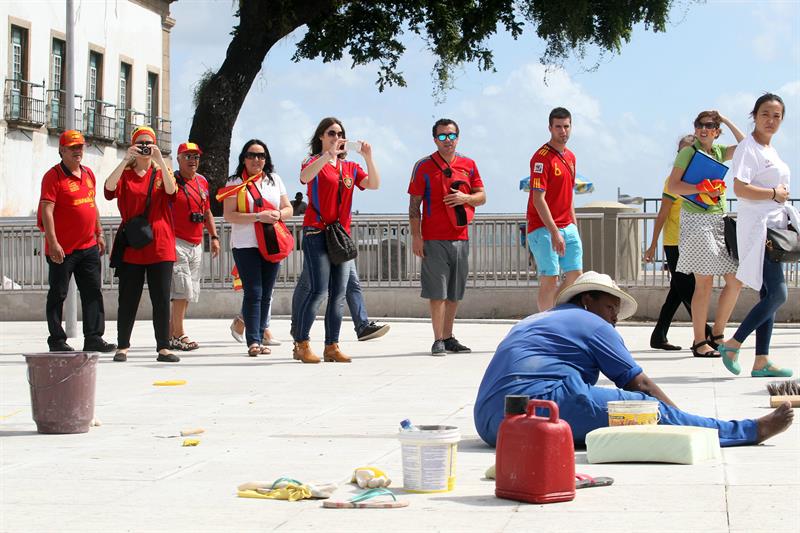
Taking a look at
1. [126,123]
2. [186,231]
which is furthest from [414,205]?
[126,123]

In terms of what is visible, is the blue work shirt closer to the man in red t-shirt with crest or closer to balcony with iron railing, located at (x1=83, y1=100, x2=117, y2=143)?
the man in red t-shirt with crest

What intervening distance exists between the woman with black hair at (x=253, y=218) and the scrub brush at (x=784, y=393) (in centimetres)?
563

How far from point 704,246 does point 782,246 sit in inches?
82.3

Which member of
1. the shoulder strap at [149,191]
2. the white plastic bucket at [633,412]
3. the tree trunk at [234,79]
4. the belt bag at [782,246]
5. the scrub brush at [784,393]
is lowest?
the scrub brush at [784,393]

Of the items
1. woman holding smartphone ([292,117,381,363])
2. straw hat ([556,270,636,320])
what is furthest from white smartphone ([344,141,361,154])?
straw hat ([556,270,636,320])

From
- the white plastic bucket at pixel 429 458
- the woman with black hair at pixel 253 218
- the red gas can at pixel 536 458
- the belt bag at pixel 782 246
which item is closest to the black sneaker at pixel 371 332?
the woman with black hair at pixel 253 218

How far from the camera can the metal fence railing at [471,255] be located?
1927 cm

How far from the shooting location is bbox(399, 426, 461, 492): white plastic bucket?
605cm

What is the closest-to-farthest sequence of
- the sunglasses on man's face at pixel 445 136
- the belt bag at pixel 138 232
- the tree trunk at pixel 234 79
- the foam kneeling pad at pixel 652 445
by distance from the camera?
the foam kneeling pad at pixel 652 445 → the belt bag at pixel 138 232 → the sunglasses on man's face at pixel 445 136 → the tree trunk at pixel 234 79

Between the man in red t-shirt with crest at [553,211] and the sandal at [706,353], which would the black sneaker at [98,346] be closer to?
the man in red t-shirt with crest at [553,211]

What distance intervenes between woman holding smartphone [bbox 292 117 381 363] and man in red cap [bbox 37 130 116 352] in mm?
2302

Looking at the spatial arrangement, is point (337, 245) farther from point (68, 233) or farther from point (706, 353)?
point (706, 353)

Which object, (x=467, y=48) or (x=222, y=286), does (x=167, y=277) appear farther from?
(x=467, y=48)

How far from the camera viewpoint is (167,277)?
43.3ft
